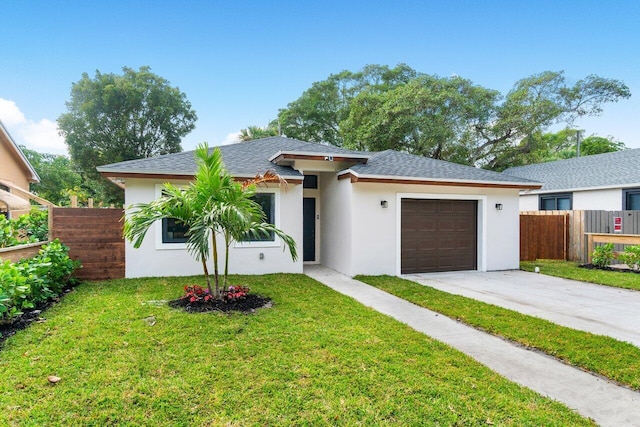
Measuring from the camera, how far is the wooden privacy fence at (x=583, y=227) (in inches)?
468

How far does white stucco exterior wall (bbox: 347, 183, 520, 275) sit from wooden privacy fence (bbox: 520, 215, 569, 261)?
3.06 meters

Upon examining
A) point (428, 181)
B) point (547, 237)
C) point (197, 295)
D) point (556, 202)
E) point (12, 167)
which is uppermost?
point (12, 167)

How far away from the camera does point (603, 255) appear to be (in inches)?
416

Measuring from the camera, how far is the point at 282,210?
9453 mm

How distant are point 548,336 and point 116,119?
98.8 ft

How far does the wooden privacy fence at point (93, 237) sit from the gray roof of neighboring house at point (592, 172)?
17.3 metres

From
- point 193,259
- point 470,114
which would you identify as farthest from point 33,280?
point 470,114

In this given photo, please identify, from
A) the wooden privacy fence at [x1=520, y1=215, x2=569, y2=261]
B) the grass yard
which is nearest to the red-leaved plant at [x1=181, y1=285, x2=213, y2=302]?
the grass yard

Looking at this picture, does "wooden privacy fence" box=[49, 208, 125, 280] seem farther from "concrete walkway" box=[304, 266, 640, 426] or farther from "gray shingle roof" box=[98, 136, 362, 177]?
"concrete walkway" box=[304, 266, 640, 426]

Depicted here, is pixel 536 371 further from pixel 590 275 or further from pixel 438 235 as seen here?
pixel 590 275

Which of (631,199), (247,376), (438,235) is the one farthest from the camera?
(631,199)

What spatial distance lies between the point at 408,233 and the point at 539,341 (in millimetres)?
5382

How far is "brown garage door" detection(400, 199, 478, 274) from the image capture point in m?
9.82

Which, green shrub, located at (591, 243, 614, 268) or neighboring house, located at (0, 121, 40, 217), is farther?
neighboring house, located at (0, 121, 40, 217)
